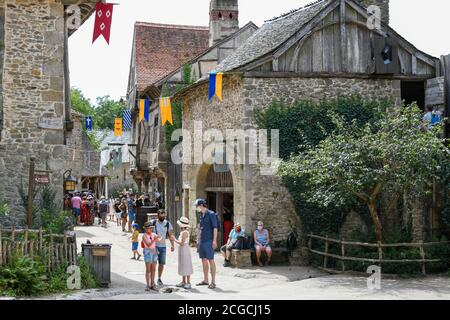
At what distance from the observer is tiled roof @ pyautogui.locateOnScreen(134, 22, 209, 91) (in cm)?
3148

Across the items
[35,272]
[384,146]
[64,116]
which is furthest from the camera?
[64,116]

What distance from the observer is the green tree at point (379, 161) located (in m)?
14.8

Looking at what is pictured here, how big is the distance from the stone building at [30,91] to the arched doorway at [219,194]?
6.06m

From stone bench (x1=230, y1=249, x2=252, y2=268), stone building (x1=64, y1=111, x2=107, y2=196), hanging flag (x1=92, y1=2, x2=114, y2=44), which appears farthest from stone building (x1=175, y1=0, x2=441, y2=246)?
stone building (x1=64, y1=111, x2=107, y2=196)

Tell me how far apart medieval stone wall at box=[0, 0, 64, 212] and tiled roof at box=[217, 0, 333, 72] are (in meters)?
4.64

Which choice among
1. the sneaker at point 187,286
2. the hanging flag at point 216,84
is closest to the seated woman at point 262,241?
the hanging flag at point 216,84

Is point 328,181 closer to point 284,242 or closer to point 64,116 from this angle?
point 284,242

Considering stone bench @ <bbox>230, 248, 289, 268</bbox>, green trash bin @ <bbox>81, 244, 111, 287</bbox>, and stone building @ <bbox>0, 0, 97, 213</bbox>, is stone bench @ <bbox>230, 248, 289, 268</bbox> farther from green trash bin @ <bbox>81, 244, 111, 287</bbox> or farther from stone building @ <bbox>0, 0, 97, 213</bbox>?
stone building @ <bbox>0, 0, 97, 213</bbox>

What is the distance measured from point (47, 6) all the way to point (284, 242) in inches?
314

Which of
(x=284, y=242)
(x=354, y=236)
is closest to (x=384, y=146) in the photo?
(x=354, y=236)

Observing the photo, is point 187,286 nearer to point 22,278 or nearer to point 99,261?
point 99,261

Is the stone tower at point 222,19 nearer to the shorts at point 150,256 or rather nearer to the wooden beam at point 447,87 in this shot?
the wooden beam at point 447,87

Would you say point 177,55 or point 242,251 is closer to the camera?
point 242,251

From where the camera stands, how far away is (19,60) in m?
15.4
